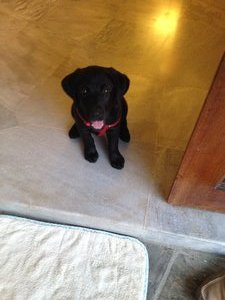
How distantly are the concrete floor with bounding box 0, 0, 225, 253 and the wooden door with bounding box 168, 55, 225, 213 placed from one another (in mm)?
87

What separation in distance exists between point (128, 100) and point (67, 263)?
835mm

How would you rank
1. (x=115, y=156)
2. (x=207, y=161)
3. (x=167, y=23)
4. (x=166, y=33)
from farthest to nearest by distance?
(x=167, y=23) < (x=166, y=33) < (x=115, y=156) < (x=207, y=161)

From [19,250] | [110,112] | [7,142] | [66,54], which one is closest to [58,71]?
[66,54]

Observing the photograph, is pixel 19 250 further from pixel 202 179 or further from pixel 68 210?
pixel 202 179

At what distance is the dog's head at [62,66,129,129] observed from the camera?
3.36 ft

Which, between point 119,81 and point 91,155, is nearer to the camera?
point 119,81

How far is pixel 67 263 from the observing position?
1077 mm

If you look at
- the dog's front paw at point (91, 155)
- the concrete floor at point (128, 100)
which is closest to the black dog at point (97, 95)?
the dog's front paw at point (91, 155)

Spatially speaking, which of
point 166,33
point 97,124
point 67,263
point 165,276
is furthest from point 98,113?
point 166,33

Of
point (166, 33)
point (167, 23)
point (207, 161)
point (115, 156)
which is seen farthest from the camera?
point (167, 23)

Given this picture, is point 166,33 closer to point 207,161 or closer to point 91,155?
point 91,155

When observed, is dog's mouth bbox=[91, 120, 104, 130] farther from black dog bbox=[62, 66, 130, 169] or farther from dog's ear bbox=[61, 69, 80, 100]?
dog's ear bbox=[61, 69, 80, 100]

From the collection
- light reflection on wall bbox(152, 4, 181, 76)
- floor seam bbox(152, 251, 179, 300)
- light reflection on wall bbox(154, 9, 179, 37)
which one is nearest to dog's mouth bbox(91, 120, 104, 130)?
floor seam bbox(152, 251, 179, 300)

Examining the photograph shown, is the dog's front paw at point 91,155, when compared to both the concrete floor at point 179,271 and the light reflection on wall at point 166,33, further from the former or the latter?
the light reflection on wall at point 166,33
